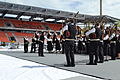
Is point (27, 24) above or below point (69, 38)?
above

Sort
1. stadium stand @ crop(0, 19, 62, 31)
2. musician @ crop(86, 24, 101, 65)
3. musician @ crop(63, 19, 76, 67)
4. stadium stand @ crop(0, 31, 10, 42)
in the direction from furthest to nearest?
stadium stand @ crop(0, 19, 62, 31)
stadium stand @ crop(0, 31, 10, 42)
musician @ crop(86, 24, 101, 65)
musician @ crop(63, 19, 76, 67)

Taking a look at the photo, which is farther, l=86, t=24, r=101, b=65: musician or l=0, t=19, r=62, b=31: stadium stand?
l=0, t=19, r=62, b=31: stadium stand

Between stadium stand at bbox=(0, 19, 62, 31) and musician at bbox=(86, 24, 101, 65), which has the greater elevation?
stadium stand at bbox=(0, 19, 62, 31)

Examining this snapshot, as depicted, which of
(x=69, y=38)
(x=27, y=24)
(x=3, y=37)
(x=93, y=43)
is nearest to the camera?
(x=69, y=38)

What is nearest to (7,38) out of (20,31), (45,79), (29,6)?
(20,31)

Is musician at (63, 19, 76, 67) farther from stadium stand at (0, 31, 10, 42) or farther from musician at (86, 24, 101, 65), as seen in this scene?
stadium stand at (0, 31, 10, 42)

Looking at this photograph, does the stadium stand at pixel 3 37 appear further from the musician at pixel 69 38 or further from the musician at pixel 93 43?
the musician at pixel 69 38

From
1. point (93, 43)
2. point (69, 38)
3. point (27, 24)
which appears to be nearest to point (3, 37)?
point (27, 24)

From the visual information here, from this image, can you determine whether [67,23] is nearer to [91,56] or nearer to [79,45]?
[91,56]

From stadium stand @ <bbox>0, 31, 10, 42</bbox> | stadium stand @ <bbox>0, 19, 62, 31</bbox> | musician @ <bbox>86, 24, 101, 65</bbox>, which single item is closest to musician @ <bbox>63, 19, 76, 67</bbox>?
musician @ <bbox>86, 24, 101, 65</bbox>

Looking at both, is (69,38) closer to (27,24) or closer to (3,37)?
(3,37)

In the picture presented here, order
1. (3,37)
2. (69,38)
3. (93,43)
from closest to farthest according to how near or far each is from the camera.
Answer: (69,38) < (93,43) < (3,37)

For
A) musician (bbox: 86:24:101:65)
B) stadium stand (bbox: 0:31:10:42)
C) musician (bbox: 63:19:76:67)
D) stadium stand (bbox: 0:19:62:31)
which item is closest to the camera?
musician (bbox: 63:19:76:67)

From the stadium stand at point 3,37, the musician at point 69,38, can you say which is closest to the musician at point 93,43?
the musician at point 69,38
